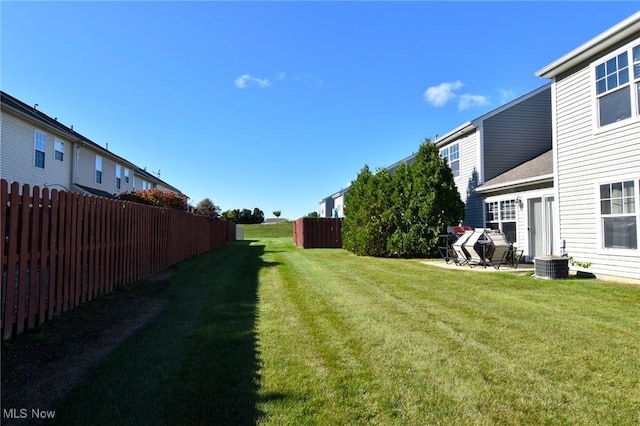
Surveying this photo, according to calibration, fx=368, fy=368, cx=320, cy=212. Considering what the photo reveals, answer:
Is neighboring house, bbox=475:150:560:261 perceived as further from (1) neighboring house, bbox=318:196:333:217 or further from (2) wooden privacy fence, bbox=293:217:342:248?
(1) neighboring house, bbox=318:196:333:217

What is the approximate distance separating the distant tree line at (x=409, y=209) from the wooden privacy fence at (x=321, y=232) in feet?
23.0

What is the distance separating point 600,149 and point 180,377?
10155 mm

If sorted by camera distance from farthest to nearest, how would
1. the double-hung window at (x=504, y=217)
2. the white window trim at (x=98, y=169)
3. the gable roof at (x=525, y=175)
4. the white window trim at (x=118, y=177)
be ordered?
the white window trim at (x=118, y=177) → the white window trim at (x=98, y=169) → the double-hung window at (x=504, y=217) → the gable roof at (x=525, y=175)

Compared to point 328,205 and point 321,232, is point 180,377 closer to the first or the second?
point 321,232

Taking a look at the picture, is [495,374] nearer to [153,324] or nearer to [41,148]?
[153,324]

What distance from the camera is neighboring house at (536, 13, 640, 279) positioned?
317 inches

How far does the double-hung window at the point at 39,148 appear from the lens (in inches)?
610

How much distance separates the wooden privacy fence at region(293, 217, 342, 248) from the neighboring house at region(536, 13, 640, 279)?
1516 centimetres

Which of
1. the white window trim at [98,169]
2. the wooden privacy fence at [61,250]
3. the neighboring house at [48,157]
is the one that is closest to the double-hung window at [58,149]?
the neighboring house at [48,157]

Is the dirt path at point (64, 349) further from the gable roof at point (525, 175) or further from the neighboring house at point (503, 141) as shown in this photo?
the neighboring house at point (503, 141)

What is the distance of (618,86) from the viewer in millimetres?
8352

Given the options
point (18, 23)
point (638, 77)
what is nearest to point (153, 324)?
point (18, 23)

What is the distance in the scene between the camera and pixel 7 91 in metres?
16.2

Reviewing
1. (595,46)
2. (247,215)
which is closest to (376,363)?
(595,46)
